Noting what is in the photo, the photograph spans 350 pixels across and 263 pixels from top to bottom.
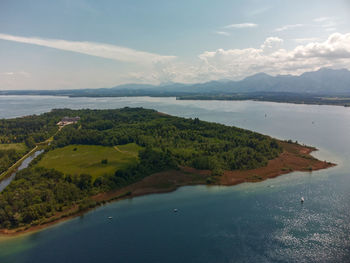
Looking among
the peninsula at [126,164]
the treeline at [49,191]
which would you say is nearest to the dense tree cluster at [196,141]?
the peninsula at [126,164]

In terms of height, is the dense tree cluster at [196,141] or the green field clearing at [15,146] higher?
the dense tree cluster at [196,141]

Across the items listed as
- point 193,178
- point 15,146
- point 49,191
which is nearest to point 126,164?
point 193,178

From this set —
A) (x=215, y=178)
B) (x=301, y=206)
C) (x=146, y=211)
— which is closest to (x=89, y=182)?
(x=146, y=211)

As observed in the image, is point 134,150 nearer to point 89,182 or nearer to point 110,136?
point 110,136

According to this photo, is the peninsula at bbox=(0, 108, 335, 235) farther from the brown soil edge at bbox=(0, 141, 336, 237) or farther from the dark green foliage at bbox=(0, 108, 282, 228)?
the dark green foliage at bbox=(0, 108, 282, 228)

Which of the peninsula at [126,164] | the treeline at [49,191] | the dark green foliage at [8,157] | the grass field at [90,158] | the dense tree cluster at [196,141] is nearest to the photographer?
the treeline at [49,191]

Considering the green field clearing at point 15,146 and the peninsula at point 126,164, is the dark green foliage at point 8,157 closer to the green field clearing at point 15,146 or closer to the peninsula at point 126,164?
the peninsula at point 126,164
